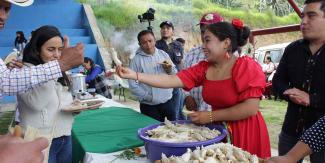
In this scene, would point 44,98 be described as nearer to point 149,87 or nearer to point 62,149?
point 62,149

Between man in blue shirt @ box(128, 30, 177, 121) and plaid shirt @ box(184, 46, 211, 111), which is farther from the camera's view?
man in blue shirt @ box(128, 30, 177, 121)

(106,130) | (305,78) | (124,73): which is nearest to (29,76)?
(124,73)

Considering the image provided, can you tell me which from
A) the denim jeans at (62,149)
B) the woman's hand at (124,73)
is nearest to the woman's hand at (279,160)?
the woman's hand at (124,73)

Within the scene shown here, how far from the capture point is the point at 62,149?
240cm

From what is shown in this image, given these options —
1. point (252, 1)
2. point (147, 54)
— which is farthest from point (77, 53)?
point (252, 1)

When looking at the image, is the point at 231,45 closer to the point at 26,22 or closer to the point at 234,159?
the point at 234,159

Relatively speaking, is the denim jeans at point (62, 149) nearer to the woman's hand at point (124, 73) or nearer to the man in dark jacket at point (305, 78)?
the woman's hand at point (124, 73)

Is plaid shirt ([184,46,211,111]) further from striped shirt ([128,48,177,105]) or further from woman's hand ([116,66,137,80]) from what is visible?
woman's hand ([116,66,137,80])

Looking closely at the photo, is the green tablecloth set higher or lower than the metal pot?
lower

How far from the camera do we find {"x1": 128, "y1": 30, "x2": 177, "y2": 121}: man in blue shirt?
11.2 feet

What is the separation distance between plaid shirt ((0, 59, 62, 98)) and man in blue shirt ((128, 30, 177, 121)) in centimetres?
185

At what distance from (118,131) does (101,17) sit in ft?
40.3

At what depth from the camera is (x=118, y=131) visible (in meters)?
2.25

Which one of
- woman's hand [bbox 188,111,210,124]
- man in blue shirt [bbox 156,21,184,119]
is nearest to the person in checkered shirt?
woman's hand [bbox 188,111,210,124]
